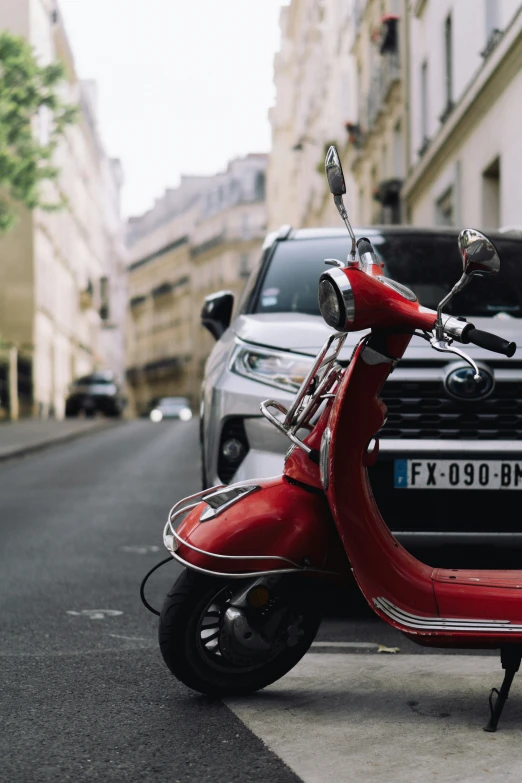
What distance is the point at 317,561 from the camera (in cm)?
379

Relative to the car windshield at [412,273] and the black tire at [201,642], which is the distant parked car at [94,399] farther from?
the black tire at [201,642]

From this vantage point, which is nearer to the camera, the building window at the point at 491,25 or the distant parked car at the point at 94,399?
the building window at the point at 491,25

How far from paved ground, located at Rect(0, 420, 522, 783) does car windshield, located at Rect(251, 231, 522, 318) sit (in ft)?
5.02

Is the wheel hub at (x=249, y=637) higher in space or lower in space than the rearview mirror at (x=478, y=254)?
lower

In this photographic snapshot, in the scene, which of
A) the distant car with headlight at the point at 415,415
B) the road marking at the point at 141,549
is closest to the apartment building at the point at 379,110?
the road marking at the point at 141,549

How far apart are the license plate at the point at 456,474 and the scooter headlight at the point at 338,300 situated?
1.56 m

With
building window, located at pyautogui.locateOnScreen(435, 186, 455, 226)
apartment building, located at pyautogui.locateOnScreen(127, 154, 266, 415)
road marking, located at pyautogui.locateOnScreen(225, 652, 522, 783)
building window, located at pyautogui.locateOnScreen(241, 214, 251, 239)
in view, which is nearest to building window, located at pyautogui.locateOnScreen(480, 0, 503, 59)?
building window, located at pyautogui.locateOnScreen(435, 186, 455, 226)

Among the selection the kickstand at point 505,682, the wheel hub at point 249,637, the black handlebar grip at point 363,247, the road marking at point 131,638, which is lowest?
the road marking at point 131,638

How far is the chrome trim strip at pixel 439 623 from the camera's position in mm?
3668

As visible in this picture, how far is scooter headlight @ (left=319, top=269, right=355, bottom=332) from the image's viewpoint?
3.45m

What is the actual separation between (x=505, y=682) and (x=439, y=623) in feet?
0.83

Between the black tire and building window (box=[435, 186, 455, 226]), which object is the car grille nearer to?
the black tire

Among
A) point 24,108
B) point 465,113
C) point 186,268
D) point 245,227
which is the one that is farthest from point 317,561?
point 186,268

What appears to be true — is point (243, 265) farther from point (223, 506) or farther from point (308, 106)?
point (223, 506)
